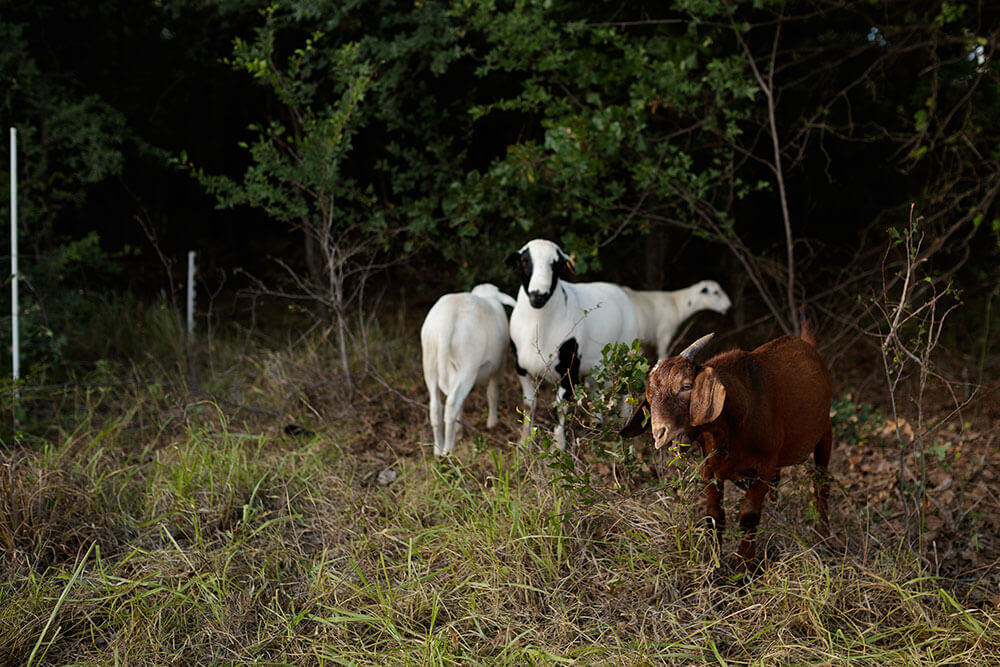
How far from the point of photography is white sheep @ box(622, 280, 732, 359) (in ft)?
24.5

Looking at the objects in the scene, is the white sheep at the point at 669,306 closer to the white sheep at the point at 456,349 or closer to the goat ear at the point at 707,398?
the white sheep at the point at 456,349

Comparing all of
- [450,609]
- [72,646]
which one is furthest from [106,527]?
[450,609]

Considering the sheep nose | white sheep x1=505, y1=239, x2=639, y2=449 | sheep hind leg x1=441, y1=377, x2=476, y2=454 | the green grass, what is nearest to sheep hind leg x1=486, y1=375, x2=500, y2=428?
sheep hind leg x1=441, y1=377, x2=476, y2=454

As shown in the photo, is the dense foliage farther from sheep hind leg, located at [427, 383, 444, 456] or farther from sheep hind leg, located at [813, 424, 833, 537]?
sheep hind leg, located at [813, 424, 833, 537]

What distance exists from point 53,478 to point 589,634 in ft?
9.83

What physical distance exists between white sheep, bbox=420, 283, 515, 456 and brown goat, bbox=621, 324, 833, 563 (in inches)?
79.5

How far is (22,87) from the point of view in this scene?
7238mm

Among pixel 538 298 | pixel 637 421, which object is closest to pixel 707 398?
pixel 637 421

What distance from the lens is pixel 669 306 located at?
758 cm

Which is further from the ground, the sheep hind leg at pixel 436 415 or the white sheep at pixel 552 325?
the white sheep at pixel 552 325

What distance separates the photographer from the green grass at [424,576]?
9.79 ft

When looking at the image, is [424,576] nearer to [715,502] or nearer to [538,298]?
[715,502]

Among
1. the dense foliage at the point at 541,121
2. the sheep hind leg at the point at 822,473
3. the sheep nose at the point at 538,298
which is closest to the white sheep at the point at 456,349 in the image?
the sheep nose at the point at 538,298

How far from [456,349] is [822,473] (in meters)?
2.29
